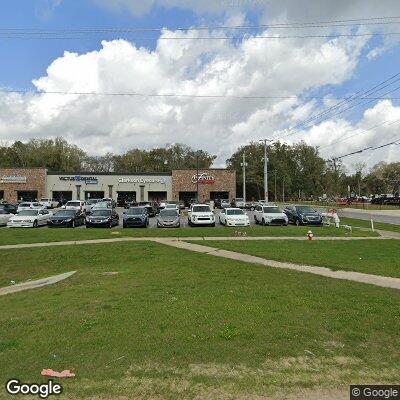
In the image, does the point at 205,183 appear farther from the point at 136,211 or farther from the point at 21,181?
the point at 136,211

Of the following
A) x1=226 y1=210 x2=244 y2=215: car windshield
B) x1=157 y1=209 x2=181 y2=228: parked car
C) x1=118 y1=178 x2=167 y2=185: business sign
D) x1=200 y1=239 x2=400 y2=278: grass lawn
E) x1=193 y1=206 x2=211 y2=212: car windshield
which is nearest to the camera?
x1=200 y1=239 x2=400 y2=278: grass lawn

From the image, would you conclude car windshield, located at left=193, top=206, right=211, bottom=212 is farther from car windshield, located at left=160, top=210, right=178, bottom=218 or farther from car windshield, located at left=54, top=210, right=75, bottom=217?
car windshield, located at left=54, top=210, right=75, bottom=217

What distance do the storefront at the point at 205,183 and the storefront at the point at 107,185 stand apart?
1.53 m

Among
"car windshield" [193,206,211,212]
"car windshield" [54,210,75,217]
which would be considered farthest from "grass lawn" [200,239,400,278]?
"car windshield" [54,210,75,217]

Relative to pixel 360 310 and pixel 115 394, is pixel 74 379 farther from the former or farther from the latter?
pixel 360 310

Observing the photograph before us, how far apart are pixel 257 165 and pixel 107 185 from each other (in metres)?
44.7

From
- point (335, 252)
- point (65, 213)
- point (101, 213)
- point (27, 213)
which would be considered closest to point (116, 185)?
point (27, 213)

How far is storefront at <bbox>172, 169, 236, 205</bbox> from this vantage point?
70312 mm

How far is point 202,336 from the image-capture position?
19.5 ft

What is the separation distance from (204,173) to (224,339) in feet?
213

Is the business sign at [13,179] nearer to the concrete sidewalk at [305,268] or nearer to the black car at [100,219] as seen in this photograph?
the black car at [100,219]

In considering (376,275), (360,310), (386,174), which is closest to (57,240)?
(376,275)

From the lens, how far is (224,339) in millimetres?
5832

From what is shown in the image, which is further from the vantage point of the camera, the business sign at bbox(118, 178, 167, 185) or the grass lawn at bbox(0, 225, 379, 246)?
the business sign at bbox(118, 178, 167, 185)
